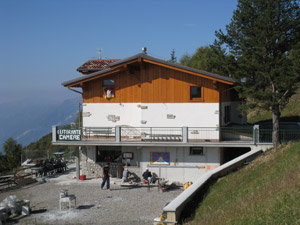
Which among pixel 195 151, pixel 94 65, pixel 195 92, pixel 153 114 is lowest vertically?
pixel 195 151

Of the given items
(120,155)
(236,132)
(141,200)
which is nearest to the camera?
(141,200)

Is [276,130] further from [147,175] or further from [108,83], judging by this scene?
[108,83]

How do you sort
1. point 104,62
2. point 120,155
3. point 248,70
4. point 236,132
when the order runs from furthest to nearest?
point 104,62, point 120,155, point 236,132, point 248,70

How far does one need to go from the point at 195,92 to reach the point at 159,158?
15.7 ft

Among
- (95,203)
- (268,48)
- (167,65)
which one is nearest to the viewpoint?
(95,203)

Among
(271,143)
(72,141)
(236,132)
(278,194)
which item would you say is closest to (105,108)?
(72,141)

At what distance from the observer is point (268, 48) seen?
1923 cm

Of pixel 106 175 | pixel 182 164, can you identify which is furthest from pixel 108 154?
pixel 182 164

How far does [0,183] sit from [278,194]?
63.1ft

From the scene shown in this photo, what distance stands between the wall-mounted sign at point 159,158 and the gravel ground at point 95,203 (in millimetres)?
2002

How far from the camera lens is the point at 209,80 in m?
21.3

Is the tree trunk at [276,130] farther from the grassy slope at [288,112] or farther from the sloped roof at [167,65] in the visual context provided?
the grassy slope at [288,112]

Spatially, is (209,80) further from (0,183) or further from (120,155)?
(0,183)

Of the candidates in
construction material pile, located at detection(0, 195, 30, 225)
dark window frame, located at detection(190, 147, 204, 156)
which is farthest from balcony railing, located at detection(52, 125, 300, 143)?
construction material pile, located at detection(0, 195, 30, 225)
